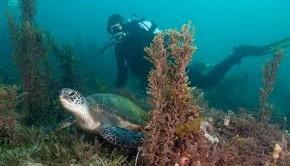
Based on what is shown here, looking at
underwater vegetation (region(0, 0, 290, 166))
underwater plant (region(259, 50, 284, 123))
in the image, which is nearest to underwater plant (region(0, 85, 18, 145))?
underwater vegetation (region(0, 0, 290, 166))

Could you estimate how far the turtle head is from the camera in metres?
4.99

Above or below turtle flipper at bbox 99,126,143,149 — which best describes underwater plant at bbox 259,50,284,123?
above

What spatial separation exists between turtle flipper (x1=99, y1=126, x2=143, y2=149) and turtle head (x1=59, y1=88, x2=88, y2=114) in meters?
0.42

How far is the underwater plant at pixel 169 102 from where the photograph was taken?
4.19 m

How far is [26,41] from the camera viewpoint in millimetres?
8180

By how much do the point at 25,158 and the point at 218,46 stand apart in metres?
48.0

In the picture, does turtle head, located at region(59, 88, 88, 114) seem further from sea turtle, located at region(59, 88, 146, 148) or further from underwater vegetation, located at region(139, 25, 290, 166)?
underwater vegetation, located at region(139, 25, 290, 166)

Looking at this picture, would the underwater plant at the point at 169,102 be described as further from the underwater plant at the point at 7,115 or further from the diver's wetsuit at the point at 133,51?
the diver's wetsuit at the point at 133,51

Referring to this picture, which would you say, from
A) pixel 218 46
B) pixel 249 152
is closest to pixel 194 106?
pixel 249 152

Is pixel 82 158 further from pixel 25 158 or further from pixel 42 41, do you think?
pixel 42 41

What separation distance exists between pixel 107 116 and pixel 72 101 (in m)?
1.05

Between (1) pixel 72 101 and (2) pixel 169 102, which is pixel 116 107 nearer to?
(1) pixel 72 101

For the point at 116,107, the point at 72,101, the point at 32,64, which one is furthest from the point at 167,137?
the point at 32,64

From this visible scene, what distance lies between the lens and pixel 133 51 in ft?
35.2
